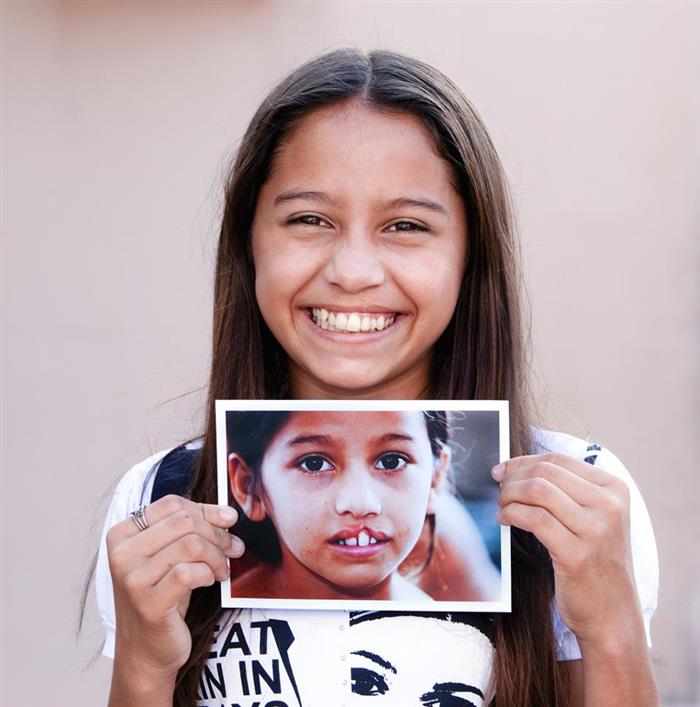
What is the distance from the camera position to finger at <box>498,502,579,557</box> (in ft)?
4.86

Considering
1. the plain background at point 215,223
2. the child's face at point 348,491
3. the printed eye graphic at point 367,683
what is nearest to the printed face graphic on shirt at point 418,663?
the printed eye graphic at point 367,683

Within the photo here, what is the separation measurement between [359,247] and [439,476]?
0.36 meters

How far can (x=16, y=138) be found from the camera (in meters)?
3.50

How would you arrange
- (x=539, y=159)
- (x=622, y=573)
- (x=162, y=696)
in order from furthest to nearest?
(x=539, y=159)
(x=162, y=696)
(x=622, y=573)

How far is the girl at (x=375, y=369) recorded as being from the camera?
1.53 m

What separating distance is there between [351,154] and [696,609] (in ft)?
7.88

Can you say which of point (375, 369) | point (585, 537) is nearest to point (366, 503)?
point (375, 369)

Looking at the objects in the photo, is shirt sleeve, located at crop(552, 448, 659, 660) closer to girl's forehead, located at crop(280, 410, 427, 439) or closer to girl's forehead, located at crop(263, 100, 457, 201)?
girl's forehead, located at crop(280, 410, 427, 439)

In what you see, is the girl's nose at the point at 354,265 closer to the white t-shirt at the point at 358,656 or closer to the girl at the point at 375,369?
the girl at the point at 375,369

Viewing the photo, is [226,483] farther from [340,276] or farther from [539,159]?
[539,159]

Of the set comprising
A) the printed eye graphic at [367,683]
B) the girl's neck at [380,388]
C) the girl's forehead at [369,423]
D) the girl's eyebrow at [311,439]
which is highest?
the girl's neck at [380,388]

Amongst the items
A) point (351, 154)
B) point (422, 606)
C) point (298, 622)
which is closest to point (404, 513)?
point (422, 606)

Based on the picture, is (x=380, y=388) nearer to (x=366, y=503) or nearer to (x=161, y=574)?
(x=366, y=503)

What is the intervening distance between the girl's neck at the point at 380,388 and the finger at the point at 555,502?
405 mm
